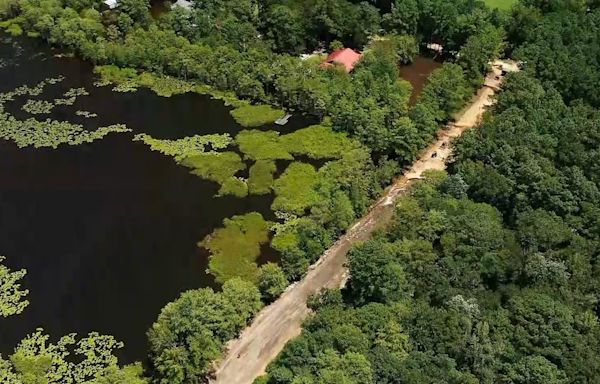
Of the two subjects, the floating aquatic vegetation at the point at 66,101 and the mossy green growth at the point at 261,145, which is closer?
the mossy green growth at the point at 261,145

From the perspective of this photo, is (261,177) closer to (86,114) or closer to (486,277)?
(86,114)

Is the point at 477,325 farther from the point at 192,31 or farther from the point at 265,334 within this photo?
the point at 192,31

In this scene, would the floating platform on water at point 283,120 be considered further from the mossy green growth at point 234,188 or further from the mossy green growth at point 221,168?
the mossy green growth at point 234,188

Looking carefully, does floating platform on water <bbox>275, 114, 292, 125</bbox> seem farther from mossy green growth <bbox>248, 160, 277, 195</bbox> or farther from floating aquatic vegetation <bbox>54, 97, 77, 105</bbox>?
floating aquatic vegetation <bbox>54, 97, 77, 105</bbox>

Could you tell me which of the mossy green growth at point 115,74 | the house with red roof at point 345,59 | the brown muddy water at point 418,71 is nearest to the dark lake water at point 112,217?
the mossy green growth at point 115,74

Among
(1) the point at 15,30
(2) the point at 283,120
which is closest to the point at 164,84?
(2) the point at 283,120

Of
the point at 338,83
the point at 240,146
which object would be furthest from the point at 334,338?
the point at 338,83

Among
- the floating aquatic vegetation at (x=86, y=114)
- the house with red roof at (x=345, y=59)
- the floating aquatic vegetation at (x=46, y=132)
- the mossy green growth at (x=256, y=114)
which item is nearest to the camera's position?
the floating aquatic vegetation at (x=46, y=132)
